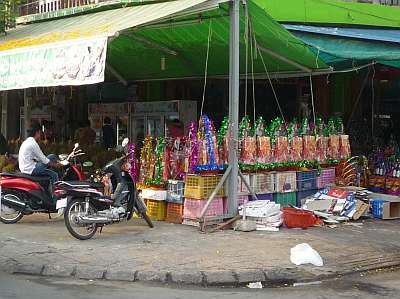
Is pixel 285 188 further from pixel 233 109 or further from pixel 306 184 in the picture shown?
pixel 233 109

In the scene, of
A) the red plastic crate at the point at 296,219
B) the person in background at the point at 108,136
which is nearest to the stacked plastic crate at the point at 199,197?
the red plastic crate at the point at 296,219

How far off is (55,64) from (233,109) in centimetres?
302

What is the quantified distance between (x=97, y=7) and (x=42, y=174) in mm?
4820

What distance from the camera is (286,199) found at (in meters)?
11.4

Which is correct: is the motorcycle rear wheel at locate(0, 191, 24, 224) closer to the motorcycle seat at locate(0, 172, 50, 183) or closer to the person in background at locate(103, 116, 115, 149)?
the motorcycle seat at locate(0, 172, 50, 183)

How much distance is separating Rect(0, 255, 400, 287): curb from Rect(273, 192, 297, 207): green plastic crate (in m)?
3.84

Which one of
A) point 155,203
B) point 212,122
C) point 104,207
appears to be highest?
point 212,122

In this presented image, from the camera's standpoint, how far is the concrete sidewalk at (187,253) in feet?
23.5

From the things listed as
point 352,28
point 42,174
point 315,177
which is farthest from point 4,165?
point 352,28

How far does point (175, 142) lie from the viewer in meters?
10.5

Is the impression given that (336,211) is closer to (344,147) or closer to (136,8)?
(344,147)

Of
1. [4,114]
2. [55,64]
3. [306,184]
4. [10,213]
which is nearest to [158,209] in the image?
[10,213]

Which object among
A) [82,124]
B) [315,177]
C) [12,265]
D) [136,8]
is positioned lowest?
[12,265]

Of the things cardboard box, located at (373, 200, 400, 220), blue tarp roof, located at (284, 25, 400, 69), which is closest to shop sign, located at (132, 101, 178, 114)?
blue tarp roof, located at (284, 25, 400, 69)
